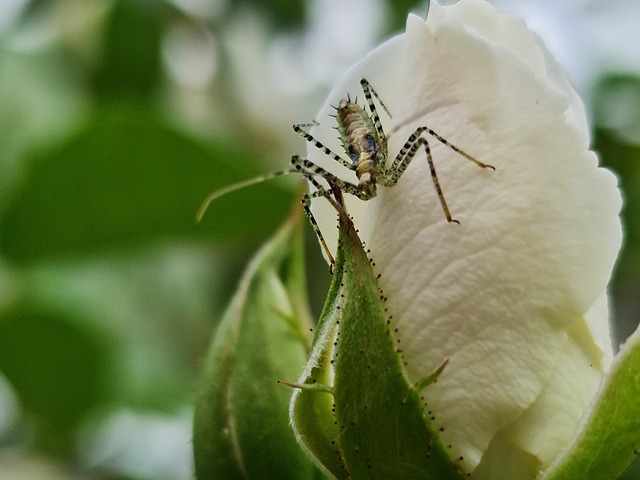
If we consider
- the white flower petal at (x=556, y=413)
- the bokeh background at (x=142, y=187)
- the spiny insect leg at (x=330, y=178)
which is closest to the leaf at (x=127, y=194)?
the bokeh background at (x=142, y=187)

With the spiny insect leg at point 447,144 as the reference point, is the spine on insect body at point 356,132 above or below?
above

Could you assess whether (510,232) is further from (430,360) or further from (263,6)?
(263,6)

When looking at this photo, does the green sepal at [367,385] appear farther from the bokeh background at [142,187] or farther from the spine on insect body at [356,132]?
the bokeh background at [142,187]

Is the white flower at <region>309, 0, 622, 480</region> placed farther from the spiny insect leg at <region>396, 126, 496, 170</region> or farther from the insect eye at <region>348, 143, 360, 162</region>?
the insect eye at <region>348, 143, 360, 162</region>

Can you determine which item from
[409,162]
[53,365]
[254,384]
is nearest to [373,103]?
[409,162]

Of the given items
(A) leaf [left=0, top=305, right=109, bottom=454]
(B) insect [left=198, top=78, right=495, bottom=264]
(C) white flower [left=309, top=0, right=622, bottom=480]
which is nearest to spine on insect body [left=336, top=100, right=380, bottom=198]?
(B) insect [left=198, top=78, right=495, bottom=264]

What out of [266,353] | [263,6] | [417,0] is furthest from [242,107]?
[266,353]

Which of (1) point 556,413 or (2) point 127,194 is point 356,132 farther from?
(2) point 127,194

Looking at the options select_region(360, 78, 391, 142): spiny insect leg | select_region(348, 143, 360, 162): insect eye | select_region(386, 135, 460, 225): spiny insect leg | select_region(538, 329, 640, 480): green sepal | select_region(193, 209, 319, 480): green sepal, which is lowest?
select_region(538, 329, 640, 480): green sepal
